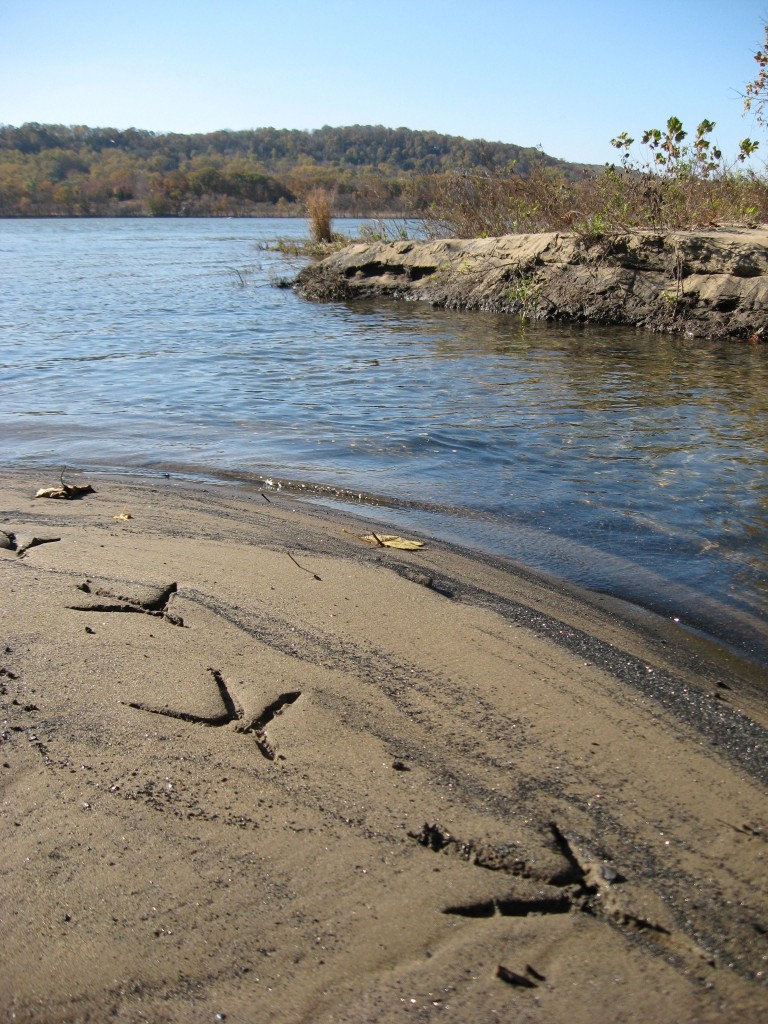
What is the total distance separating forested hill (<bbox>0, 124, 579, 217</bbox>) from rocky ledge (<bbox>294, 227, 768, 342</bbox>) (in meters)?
19.9

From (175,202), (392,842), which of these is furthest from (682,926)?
(175,202)

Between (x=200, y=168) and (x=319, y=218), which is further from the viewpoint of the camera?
(x=200, y=168)

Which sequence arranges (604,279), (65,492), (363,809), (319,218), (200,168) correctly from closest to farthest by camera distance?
1. (363,809)
2. (65,492)
3. (604,279)
4. (319,218)
5. (200,168)

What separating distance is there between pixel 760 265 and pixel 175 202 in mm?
65011

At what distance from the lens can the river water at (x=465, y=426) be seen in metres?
4.63

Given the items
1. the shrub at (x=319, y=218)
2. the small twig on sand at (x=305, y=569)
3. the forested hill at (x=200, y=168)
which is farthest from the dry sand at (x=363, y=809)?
the forested hill at (x=200, y=168)

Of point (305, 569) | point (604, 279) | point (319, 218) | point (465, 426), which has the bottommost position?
point (305, 569)

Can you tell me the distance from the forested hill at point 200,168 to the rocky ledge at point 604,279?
1992cm

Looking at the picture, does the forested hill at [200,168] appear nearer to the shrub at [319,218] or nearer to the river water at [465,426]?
the shrub at [319,218]

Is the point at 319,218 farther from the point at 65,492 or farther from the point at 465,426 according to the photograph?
the point at 65,492

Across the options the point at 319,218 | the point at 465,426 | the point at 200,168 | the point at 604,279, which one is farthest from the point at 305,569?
the point at 200,168

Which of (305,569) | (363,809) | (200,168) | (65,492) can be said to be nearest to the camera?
(363,809)

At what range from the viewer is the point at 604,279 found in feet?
44.3

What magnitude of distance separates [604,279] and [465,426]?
741 centimetres
